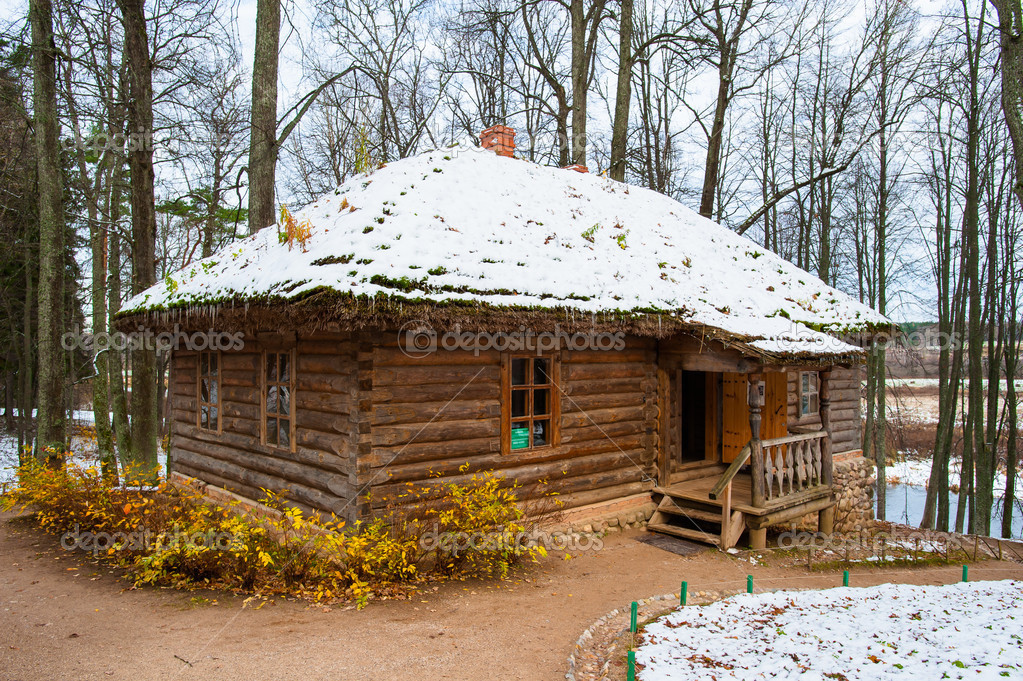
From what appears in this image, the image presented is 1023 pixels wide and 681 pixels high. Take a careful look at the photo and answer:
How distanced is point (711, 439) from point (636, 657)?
6832mm

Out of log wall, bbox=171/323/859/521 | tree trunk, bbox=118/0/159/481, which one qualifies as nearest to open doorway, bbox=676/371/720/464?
log wall, bbox=171/323/859/521

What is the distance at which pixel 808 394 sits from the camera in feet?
41.3

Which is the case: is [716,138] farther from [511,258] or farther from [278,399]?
[278,399]

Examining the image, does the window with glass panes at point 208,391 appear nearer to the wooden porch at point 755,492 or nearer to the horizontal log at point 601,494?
the horizontal log at point 601,494

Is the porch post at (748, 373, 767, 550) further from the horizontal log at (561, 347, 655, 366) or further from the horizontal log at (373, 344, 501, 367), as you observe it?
the horizontal log at (373, 344, 501, 367)

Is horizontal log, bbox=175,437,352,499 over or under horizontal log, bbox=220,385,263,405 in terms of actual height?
under

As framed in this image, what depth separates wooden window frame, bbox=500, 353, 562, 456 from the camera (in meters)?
7.82

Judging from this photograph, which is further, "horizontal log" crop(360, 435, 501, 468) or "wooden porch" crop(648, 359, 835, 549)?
"wooden porch" crop(648, 359, 835, 549)

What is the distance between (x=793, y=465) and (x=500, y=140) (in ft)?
25.1

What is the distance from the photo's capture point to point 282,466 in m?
7.84

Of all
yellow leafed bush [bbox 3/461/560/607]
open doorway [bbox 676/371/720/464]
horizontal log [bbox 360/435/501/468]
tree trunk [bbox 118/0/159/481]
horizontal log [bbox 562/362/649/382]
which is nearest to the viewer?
yellow leafed bush [bbox 3/461/560/607]

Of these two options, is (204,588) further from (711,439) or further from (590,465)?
(711,439)

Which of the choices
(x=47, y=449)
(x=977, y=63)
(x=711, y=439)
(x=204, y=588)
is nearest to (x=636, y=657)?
(x=204, y=588)

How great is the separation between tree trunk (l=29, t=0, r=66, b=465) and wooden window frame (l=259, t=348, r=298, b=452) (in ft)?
13.8
